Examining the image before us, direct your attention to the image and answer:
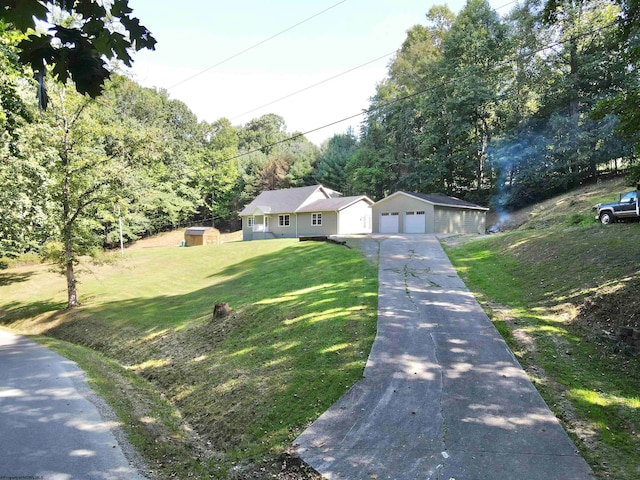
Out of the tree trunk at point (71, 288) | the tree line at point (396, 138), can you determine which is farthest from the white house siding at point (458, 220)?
the tree trunk at point (71, 288)

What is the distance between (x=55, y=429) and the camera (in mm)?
5672

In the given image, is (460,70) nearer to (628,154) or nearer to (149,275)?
(628,154)

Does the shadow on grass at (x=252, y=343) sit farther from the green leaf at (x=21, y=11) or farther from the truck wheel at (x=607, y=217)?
the truck wheel at (x=607, y=217)

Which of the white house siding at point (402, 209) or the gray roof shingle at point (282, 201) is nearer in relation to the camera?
the white house siding at point (402, 209)

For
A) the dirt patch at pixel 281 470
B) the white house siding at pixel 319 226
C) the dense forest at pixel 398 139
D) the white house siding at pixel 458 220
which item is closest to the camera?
the dirt patch at pixel 281 470

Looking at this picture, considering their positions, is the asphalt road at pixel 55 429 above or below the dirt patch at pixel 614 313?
below

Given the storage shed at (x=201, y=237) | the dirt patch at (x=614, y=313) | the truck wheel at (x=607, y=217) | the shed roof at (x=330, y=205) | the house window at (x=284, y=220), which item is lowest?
the dirt patch at (x=614, y=313)

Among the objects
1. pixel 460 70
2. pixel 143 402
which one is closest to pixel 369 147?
pixel 460 70

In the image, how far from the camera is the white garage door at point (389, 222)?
3083 centimetres

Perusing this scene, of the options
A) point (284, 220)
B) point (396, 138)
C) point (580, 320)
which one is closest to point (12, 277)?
point (284, 220)

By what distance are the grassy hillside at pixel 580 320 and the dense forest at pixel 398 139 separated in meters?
2.86

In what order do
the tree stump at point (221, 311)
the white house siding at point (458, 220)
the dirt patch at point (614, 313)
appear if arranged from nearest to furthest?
the dirt patch at point (614, 313)
the tree stump at point (221, 311)
the white house siding at point (458, 220)

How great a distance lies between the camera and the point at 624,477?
388cm

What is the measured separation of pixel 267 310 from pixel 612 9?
3794 cm
